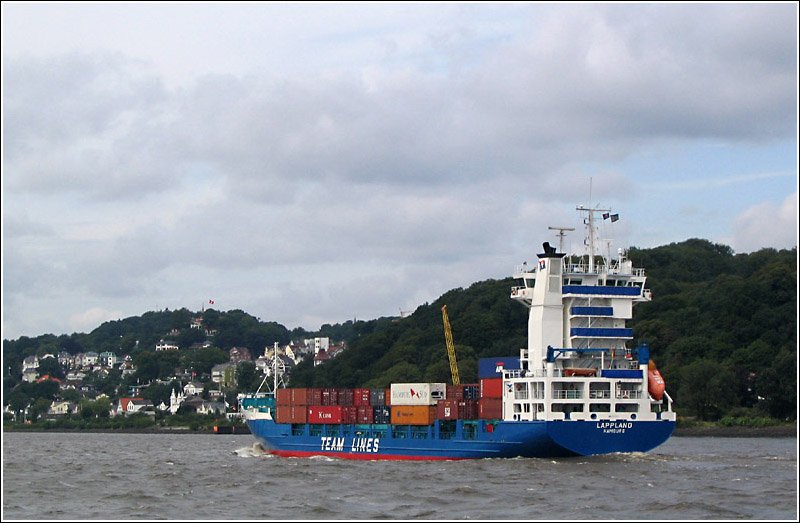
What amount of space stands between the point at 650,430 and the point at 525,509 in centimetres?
1748

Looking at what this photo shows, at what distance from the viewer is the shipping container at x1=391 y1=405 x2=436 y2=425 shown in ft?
200

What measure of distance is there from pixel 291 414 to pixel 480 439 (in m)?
16.1

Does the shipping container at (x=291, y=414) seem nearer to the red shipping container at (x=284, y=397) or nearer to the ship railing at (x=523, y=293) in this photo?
the red shipping container at (x=284, y=397)

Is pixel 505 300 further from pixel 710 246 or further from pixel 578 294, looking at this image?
pixel 578 294

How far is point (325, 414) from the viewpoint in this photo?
Answer: 67.5 metres

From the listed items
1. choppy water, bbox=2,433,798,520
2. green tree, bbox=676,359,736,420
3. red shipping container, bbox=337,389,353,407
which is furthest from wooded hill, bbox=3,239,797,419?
choppy water, bbox=2,433,798,520

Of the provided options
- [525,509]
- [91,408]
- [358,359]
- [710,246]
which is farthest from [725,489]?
[91,408]

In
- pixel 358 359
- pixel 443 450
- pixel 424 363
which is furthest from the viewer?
pixel 358 359

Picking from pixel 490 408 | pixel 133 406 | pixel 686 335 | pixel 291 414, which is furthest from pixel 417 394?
pixel 133 406

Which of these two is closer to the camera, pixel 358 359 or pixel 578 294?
pixel 578 294

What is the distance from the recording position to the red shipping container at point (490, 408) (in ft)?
188

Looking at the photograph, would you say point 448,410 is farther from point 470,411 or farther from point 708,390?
point 708,390

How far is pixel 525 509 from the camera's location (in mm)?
39406

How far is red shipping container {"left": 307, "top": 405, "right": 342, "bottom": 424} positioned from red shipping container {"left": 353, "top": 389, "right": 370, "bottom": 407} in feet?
3.10
